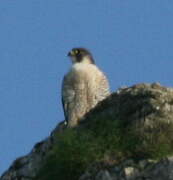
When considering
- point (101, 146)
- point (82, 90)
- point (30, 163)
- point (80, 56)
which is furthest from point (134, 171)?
point (80, 56)

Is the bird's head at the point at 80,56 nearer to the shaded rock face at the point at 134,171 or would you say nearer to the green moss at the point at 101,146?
the green moss at the point at 101,146

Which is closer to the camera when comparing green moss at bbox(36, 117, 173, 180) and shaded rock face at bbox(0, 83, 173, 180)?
shaded rock face at bbox(0, 83, 173, 180)

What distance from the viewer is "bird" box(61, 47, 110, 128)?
24125 millimetres

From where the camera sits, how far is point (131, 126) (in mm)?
20516

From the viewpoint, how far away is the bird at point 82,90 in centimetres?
2412

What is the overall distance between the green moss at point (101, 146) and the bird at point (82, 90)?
2.87 metres

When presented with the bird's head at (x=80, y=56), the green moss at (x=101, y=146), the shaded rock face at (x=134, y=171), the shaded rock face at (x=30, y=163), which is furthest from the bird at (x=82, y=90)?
the shaded rock face at (x=134, y=171)

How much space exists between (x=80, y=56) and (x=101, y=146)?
5.33 metres

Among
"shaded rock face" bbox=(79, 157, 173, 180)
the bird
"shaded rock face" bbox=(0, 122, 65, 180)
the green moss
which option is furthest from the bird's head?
"shaded rock face" bbox=(79, 157, 173, 180)

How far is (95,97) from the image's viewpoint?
79.3 feet

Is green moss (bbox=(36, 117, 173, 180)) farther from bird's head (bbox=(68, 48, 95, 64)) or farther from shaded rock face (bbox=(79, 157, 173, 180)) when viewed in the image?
bird's head (bbox=(68, 48, 95, 64))

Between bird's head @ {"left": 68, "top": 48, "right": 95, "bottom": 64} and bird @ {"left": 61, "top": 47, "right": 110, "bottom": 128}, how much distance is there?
1.93 ft

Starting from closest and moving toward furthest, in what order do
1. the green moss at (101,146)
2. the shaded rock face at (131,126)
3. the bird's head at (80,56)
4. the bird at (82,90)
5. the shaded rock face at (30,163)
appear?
the shaded rock face at (131,126)
the green moss at (101,146)
the shaded rock face at (30,163)
the bird at (82,90)
the bird's head at (80,56)

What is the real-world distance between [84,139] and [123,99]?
60.6 inches
